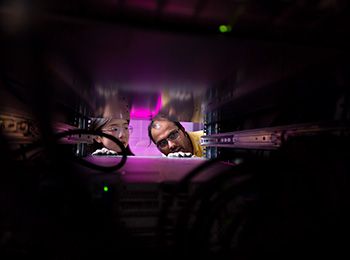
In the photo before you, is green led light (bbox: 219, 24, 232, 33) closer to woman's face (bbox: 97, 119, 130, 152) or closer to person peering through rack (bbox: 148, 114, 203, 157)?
woman's face (bbox: 97, 119, 130, 152)

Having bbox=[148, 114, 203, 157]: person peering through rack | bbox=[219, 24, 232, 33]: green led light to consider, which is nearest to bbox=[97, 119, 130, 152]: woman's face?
bbox=[148, 114, 203, 157]: person peering through rack

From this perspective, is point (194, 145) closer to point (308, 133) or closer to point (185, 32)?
point (308, 133)

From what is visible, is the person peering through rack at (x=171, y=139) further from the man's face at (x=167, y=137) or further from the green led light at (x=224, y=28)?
the green led light at (x=224, y=28)

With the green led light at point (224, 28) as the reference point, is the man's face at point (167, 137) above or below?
below

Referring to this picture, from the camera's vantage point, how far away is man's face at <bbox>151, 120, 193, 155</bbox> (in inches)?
76.8

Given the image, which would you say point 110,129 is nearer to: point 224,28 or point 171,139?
point 171,139

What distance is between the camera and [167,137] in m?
1.97

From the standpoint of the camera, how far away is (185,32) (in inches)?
16.7

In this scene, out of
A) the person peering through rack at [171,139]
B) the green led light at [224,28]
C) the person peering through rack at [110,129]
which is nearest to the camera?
the green led light at [224,28]

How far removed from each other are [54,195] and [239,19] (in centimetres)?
48

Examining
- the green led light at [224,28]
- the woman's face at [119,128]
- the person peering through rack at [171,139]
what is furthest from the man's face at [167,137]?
the green led light at [224,28]

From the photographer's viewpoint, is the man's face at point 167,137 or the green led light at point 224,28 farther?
the man's face at point 167,137

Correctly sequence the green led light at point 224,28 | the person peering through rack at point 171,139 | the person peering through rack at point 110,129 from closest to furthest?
the green led light at point 224,28 → the person peering through rack at point 110,129 → the person peering through rack at point 171,139

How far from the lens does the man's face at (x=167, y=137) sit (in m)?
1.95
